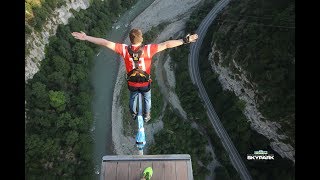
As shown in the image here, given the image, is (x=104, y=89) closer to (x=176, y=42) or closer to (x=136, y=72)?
(x=136, y=72)

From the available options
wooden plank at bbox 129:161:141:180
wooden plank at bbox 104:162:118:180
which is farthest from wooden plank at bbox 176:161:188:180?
wooden plank at bbox 104:162:118:180

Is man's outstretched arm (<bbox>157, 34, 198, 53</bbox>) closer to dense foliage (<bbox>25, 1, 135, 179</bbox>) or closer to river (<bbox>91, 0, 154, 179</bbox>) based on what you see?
dense foliage (<bbox>25, 1, 135, 179</bbox>)

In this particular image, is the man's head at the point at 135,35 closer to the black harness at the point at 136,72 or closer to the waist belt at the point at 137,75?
the black harness at the point at 136,72

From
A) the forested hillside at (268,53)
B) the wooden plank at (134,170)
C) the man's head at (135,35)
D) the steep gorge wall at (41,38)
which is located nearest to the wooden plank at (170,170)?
the wooden plank at (134,170)

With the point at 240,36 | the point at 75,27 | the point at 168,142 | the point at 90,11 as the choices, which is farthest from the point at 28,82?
the point at 240,36

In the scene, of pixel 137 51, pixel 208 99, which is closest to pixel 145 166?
pixel 137 51
